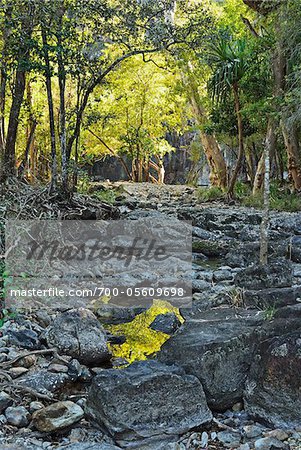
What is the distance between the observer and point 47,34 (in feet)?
19.9

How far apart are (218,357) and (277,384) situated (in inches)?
15.1

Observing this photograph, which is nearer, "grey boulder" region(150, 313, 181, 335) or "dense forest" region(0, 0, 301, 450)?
"dense forest" region(0, 0, 301, 450)

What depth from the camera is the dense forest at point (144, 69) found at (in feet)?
20.6

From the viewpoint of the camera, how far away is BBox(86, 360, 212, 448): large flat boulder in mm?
2367

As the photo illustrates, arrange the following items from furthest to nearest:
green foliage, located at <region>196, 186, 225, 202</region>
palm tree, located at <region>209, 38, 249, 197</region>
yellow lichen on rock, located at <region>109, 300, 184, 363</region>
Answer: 1. green foliage, located at <region>196, 186, 225, 202</region>
2. palm tree, located at <region>209, 38, 249, 197</region>
3. yellow lichen on rock, located at <region>109, 300, 184, 363</region>

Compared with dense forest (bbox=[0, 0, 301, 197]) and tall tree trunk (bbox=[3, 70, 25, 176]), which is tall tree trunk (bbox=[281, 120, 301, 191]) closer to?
dense forest (bbox=[0, 0, 301, 197])

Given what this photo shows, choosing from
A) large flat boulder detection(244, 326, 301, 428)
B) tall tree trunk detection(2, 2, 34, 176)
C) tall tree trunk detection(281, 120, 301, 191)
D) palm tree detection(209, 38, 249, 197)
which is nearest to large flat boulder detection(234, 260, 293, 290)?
large flat boulder detection(244, 326, 301, 428)

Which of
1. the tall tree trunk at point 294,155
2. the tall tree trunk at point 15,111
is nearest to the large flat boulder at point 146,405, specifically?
the tall tree trunk at point 15,111

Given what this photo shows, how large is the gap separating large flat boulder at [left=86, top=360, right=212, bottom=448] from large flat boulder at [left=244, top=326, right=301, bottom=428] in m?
0.30

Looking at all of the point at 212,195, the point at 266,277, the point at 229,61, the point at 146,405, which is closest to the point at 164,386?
the point at 146,405

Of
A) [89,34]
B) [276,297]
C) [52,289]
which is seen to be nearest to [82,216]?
[52,289]

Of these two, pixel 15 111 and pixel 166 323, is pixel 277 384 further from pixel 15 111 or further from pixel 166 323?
pixel 15 111

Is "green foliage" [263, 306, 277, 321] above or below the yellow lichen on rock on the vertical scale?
above

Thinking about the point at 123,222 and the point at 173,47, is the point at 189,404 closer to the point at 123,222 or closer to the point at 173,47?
the point at 123,222
